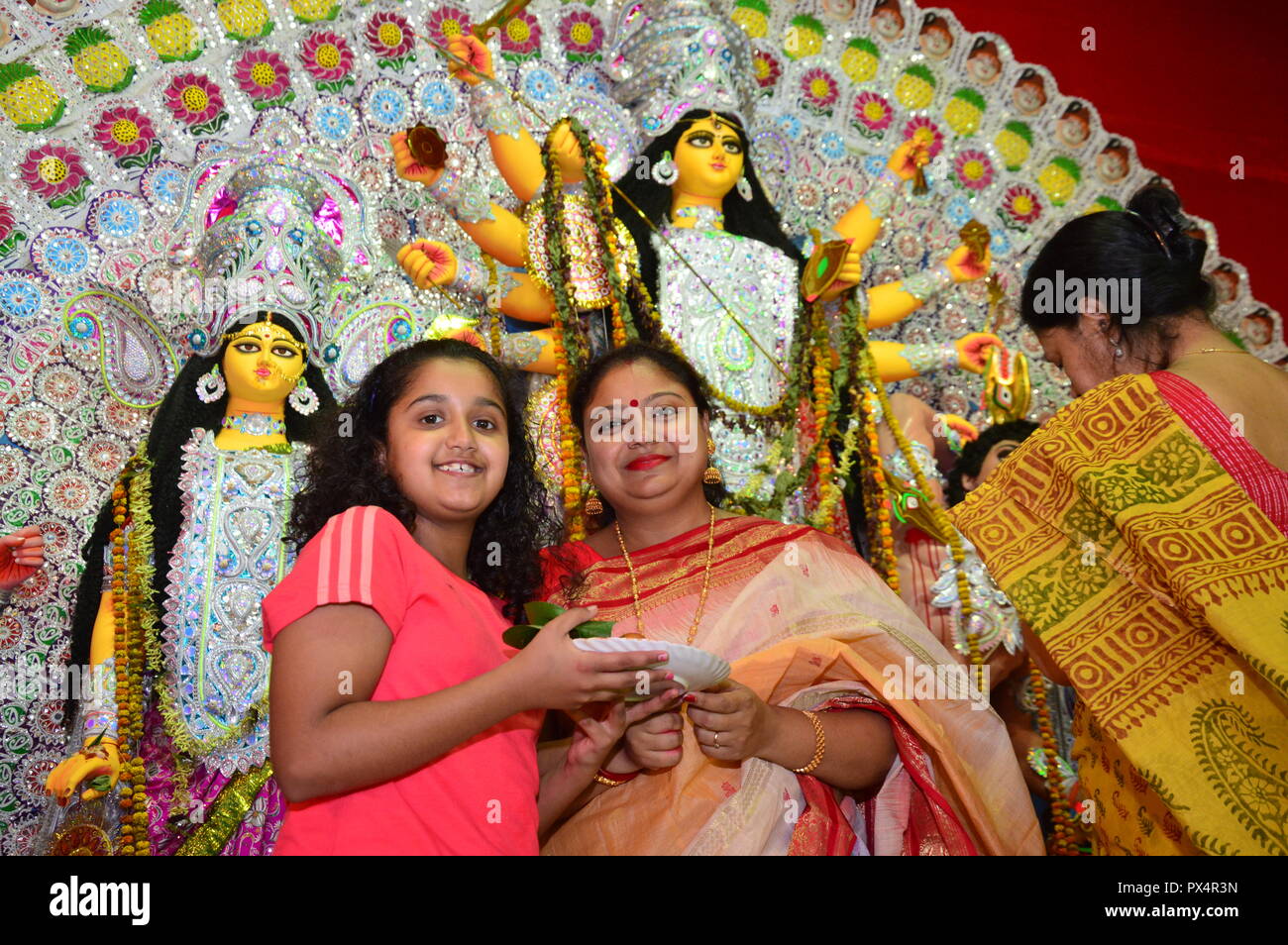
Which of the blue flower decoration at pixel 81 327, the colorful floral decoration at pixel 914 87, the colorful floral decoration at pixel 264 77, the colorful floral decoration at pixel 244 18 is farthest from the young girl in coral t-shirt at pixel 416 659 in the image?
the colorful floral decoration at pixel 914 87

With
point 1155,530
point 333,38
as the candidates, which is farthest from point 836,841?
point 333,38

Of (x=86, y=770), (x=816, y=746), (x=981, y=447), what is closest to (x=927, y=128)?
(x=981, y=447)

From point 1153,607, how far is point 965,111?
9.28 ft

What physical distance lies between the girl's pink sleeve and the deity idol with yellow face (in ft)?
4.71

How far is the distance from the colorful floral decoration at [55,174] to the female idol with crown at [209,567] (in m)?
0.41

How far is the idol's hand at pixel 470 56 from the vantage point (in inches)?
126

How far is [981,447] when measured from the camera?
3.84 m

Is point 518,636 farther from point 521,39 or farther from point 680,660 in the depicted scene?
point 521,39

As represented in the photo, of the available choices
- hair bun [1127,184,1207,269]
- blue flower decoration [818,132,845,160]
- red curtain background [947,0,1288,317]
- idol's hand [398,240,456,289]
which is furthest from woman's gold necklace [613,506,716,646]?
red curtain background [947,0,1288,317]

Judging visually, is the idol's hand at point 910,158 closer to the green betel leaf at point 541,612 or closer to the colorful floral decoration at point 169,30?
the colorful floral decoration at point 169,30

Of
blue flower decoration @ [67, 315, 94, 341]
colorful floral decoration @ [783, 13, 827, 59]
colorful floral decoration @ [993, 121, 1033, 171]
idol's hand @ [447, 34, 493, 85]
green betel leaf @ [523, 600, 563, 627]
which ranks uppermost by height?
colorful floral decoration @ [783, 13, 827, 59]

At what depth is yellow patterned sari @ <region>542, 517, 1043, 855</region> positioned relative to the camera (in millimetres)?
2031

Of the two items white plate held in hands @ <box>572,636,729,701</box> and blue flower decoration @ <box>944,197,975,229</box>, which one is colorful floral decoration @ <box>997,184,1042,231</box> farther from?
white plate held in hands @ <box>572,636,729,701</box>

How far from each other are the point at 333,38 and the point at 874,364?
2063 millimetres
